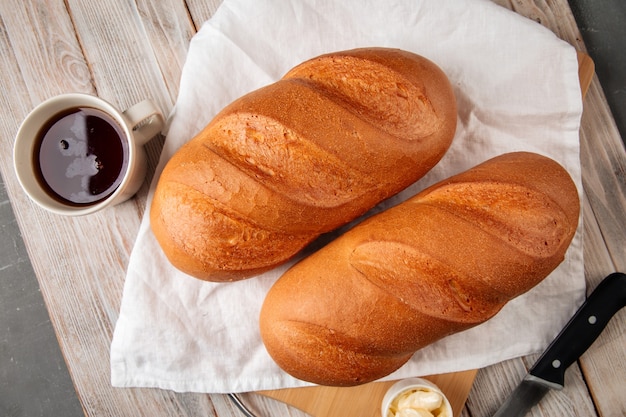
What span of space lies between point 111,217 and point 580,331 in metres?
1.18

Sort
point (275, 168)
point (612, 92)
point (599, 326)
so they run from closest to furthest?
point (275, 168) → point (599, 326) → point (612, 92)

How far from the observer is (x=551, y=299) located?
44.2 inches

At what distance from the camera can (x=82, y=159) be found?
38.0 inches

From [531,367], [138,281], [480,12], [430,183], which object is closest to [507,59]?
[480,12]

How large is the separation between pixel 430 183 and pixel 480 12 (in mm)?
428

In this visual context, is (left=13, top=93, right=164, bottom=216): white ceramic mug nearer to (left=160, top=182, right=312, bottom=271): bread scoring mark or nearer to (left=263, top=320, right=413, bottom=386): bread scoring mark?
(left=160, top=182, right=312, bottom=271): bread scoring mark

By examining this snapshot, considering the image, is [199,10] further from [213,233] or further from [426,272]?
[426,272]

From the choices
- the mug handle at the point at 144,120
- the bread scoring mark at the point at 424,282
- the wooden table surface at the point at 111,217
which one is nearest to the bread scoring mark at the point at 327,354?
the bread scoring mark at the point at 424,282

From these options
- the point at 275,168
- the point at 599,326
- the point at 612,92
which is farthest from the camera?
the point at 612,92

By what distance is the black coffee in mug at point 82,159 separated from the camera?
965 mm

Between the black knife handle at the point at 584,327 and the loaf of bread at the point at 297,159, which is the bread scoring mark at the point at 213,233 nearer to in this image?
the loaf of bread at the point at 297,159

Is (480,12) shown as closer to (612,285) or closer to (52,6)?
(612,285)

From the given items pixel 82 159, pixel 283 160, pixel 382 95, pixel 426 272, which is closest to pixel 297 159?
pixel 283 160

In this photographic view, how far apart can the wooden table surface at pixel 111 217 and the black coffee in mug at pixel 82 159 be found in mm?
185
